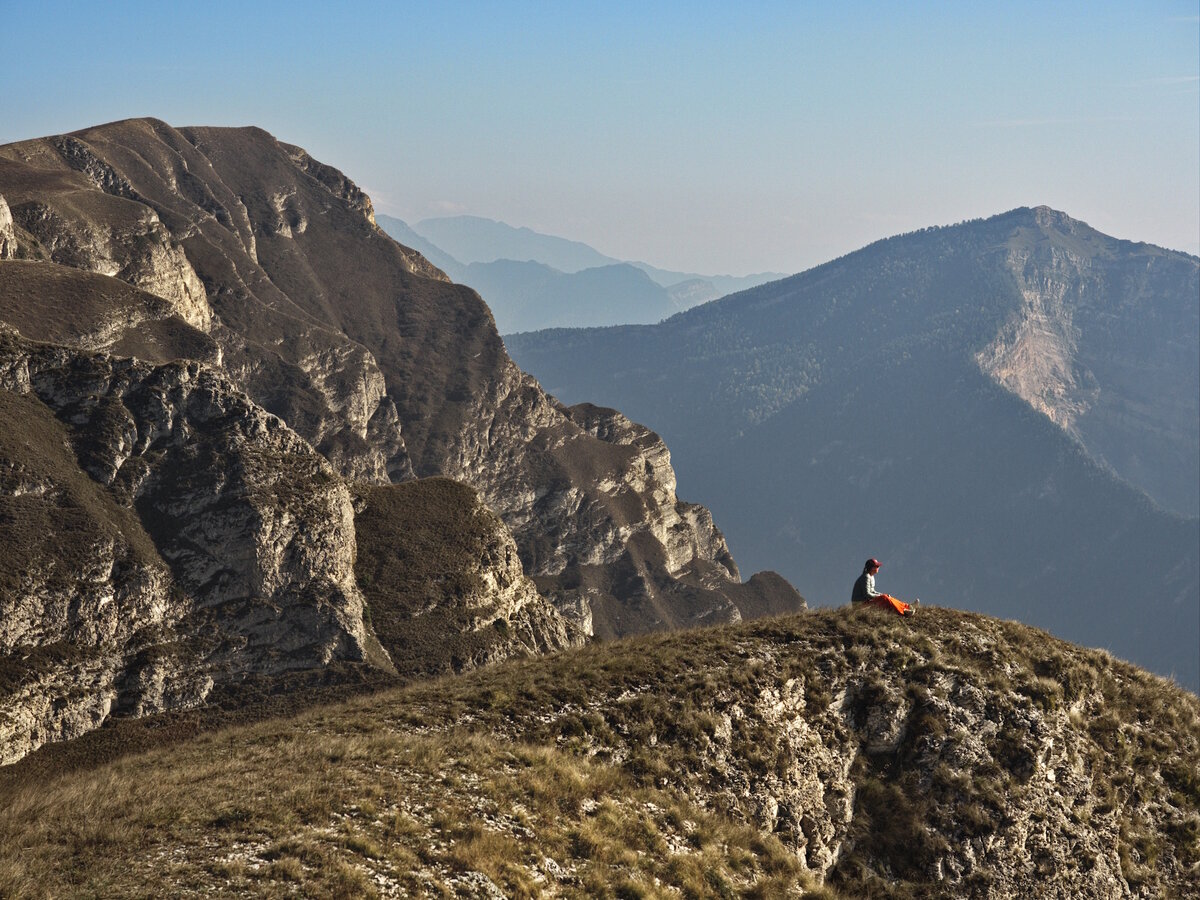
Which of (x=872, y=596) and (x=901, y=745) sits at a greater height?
(x=872, y=596)

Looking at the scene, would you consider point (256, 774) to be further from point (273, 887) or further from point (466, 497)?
point (466, 497)

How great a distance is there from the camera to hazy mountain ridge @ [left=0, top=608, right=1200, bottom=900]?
26266 millimetres

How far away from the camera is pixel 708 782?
35.7 m

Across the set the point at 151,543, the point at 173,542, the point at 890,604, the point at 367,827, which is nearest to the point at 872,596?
the point at 890,604

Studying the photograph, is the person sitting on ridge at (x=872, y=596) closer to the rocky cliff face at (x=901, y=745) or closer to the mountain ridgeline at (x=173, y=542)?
the rocky cliff face at (x=901, y=745)

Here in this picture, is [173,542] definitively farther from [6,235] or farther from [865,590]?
[865,590]

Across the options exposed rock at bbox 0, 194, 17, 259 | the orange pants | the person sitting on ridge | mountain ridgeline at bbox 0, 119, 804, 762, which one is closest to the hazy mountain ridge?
the orange pants

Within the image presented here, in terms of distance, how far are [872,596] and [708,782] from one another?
15.5m

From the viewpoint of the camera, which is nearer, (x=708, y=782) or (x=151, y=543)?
(x=708, y=782)

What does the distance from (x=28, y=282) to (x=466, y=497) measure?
65.3 m

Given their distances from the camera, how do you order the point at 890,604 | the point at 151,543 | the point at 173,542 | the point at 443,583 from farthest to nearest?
the point at 443,583 → the point at 173,542 → the point at 151,543 → the point at 890,604

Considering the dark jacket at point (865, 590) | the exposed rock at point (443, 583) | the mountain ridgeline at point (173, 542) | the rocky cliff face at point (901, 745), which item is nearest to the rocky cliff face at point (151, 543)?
the mountain ridgeline at point (173, 542)

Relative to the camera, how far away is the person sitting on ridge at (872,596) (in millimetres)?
44500

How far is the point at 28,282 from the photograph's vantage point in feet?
431
